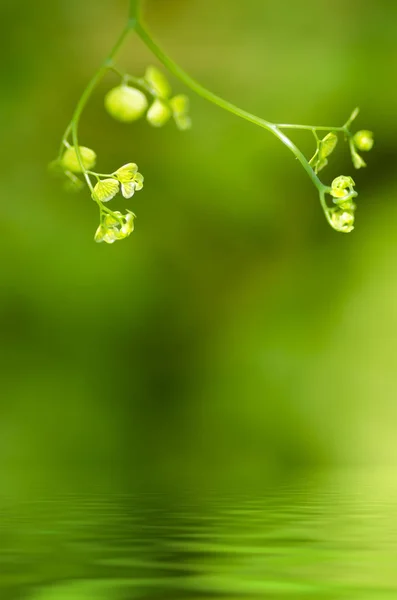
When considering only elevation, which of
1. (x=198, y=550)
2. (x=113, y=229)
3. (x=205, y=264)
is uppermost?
(x=205, y=264)

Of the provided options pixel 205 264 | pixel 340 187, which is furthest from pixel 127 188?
pixel 205 264

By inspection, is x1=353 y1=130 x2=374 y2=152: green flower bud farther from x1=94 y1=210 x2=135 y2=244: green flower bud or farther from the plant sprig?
x1=94 y1=210 x2=135 y2=244: green flower bud

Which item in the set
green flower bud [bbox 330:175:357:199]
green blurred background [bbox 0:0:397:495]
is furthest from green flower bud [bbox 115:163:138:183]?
green blurred background [bbox 0:0:397:495]

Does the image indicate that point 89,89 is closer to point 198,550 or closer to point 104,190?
point 104,190

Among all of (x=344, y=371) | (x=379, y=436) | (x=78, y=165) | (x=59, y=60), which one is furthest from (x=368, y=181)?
(x=78, y=165)

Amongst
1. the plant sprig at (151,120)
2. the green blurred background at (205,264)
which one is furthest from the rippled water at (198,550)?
the green blurred background at (205,264)

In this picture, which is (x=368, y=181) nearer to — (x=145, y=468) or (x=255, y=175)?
(x=255, y=175)
